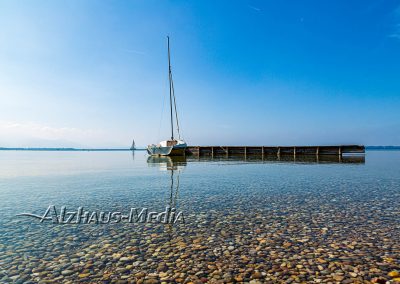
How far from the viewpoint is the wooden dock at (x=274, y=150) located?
57.2 meters

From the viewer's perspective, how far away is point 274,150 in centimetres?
6228

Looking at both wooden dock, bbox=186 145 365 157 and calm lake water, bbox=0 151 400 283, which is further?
wooden dock, bbox=186 145 365 157

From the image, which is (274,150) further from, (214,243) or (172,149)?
(214,243)

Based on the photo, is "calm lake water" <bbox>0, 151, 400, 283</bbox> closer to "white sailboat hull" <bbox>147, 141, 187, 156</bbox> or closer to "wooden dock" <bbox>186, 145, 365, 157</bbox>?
"white sailboat hull" <bbox>147, 141, 187, 156</bbox>

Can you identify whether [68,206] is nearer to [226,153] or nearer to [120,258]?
[120,258]

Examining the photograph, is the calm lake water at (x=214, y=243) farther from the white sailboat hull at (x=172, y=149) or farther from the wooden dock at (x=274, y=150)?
the wooden dock at (x=274, y=150)

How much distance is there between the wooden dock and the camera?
188 ft

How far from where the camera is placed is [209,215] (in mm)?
9703

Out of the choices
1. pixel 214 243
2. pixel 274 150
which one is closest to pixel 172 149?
pixel 274 150

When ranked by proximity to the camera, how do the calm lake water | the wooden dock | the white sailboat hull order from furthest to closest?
the wooden dock, the white sailboat hull, the calm lake water

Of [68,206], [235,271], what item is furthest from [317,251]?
[68,206]

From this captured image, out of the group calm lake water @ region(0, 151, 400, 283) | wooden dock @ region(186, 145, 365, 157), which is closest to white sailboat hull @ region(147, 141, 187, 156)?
wooden dock @ region(186, 145, 365, 157)

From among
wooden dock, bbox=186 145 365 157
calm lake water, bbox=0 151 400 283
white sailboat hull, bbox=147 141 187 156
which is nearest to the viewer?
calm lake water, bbox=0 151 400 283

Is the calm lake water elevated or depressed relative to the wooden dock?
depressed
